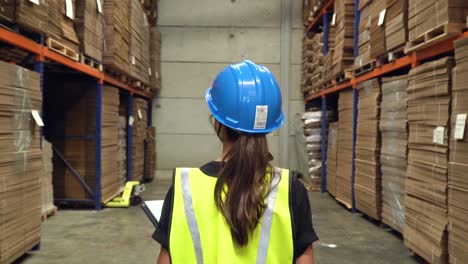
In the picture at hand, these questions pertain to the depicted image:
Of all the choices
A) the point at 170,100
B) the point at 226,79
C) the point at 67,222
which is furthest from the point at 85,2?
the point at 170,100

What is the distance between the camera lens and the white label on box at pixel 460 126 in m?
4.04

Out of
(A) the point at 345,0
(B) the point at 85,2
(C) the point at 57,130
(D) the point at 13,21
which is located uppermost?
(A) the point at 345,0

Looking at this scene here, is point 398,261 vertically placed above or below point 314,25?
below

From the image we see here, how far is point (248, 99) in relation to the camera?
163 cm

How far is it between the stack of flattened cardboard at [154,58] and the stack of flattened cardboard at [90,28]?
432cm

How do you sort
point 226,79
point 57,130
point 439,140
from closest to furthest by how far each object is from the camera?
point 226,79 → point 439,140 → point 57,130

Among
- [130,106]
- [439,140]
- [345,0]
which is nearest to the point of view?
[439,140]

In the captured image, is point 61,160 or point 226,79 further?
point 61,160

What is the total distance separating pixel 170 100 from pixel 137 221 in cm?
648

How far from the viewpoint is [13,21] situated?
15.1 ft

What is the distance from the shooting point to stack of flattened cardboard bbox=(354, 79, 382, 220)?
22.6 ft

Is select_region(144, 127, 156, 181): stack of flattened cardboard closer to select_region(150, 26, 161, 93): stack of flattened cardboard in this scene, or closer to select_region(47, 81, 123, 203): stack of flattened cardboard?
select_region(150, 26, 161, 93): stack of flattened cardboard

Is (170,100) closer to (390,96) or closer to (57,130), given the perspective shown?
(57,130)

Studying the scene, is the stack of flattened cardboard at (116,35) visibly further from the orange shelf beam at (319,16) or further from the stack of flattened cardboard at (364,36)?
the orange shelf beam at (319,16)
